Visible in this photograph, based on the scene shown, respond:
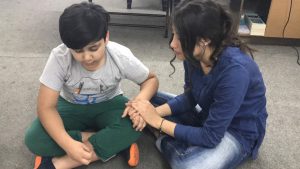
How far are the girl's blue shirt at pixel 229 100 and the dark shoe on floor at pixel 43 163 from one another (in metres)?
0.49

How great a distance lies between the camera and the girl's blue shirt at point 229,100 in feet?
3.67

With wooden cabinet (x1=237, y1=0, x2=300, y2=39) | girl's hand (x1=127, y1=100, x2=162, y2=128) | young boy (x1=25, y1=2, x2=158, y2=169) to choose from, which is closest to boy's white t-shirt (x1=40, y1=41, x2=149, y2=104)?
young boy (x1=25, y1=2, x2=158, y2=169)

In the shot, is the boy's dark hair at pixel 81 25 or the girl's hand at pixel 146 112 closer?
the boy's dark hair at pixel 81 25

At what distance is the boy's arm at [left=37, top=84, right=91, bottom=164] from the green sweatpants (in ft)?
0.19

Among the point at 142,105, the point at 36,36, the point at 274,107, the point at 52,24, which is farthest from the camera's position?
the point at 52,24

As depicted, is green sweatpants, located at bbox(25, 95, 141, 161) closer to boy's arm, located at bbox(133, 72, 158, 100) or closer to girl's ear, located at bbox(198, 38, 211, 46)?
boy's arm, located at bbox(133, 72, 158, 100)

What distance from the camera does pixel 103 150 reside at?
131 cm

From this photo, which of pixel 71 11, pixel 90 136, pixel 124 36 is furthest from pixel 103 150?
pixel 124 36

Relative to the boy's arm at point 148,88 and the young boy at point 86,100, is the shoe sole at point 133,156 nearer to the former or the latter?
the young boy at point 86,100

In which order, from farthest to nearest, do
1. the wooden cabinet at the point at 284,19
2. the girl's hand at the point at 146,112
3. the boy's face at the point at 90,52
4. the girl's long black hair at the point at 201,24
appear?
the wooden cabinet at the point at 284,19
the girl's hand at the point at 146,112
the boy's face at the point at 90,52
the girl's long black hair at the point at 201,24

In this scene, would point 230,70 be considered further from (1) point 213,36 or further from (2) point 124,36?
(2) point 124,36

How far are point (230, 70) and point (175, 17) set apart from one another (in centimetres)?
24

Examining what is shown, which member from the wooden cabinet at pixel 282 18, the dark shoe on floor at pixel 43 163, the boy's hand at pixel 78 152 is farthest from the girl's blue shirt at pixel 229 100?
the wooden cabinet at pixel 282 18

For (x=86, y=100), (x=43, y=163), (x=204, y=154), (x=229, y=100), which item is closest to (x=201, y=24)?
(x=229, y=100)
